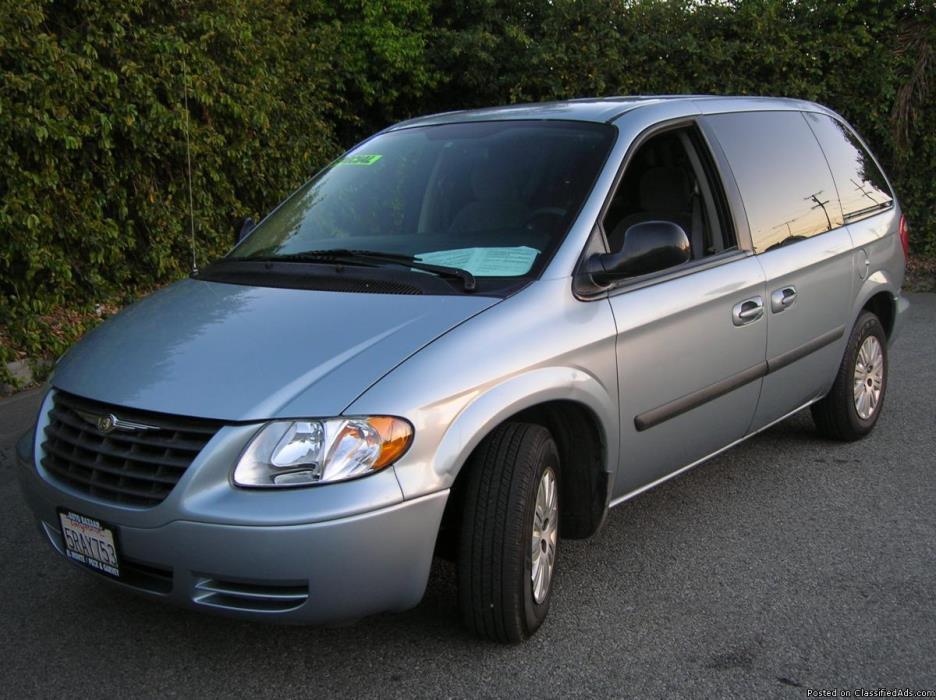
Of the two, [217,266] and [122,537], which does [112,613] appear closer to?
[122,537]

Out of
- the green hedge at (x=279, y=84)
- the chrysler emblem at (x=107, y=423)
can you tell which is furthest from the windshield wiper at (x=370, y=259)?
the green hedge at (x=279, y=84)

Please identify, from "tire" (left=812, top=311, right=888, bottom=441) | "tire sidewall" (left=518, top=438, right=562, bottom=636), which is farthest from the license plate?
"tire" (left=812, top=311, right=888, bottom=441)

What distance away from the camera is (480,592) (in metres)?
3.09

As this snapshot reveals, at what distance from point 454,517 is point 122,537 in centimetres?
97

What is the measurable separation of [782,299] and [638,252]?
1.15m

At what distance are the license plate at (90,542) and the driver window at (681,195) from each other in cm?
230

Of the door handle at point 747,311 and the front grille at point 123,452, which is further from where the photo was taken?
the door handle at point 747,311

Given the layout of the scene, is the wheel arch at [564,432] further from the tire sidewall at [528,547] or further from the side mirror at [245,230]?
the side mirror at [245,230]

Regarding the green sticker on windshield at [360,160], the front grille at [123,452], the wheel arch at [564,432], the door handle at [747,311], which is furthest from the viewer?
the green sticker on windshield at [360,160]

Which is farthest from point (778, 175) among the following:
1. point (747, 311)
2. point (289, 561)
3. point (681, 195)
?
point (289, 561)

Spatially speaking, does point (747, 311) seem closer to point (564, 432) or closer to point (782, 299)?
point (782, 299)

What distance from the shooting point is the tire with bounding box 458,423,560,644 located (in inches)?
120

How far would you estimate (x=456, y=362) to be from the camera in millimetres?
2984

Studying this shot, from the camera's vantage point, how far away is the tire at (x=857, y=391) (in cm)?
517
